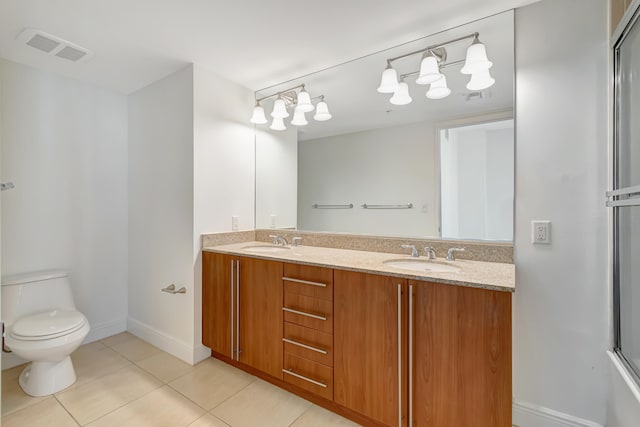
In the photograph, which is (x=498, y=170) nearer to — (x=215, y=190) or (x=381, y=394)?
(x=381, y=394)

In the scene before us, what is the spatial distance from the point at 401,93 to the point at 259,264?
1454 millimetres

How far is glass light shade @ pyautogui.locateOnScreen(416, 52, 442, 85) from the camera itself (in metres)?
1.63

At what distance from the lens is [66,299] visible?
214 cm

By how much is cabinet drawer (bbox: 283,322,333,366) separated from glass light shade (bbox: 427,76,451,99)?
5.12 ft

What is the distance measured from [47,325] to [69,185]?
1144mm

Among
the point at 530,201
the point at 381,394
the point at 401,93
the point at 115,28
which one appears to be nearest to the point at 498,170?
the point at 530,201

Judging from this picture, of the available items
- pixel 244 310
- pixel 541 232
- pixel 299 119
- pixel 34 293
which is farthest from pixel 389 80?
pixel 34 293

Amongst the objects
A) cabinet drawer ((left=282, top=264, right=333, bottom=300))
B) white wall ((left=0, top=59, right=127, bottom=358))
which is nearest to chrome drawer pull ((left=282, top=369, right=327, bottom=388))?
cabinet drawer ((left=282, top=264, right=333, bottom=300))

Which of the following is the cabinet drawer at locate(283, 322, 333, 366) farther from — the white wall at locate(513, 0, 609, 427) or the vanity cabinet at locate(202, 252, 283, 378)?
the white wall at locate(513, 0, 609, 427)

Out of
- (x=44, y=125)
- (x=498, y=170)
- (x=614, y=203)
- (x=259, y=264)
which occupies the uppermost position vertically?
(x=44, y=125)

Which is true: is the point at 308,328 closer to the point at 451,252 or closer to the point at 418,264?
the point at 418,264

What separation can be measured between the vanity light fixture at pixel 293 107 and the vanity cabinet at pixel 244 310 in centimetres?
120

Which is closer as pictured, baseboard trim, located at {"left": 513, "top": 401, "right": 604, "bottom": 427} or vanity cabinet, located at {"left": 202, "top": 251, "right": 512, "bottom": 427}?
vanity cabinet, located at {"left": 202, "top": 251, "right": 512, "bottom": 427}

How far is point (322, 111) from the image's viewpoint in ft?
7.35
